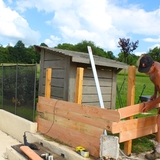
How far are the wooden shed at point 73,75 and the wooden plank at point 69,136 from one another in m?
0.87

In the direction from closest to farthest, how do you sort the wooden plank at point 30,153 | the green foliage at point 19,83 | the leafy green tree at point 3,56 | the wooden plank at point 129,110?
the wooden plank at point 129,110 < the wooden plank at point 30,153 < the green foliage at point 19,83 < the leafy green tree at point 3,56

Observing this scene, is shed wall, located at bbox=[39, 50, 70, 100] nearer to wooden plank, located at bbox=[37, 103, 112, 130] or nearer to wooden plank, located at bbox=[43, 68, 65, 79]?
wooden plank, located at bbox=[43, 68, 65, 79]

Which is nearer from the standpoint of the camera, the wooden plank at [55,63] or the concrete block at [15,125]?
the concrete block at [15,125]

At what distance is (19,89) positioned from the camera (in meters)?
5.98

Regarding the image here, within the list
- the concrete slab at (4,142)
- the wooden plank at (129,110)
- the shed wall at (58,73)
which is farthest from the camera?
the shed wall at (58,73)

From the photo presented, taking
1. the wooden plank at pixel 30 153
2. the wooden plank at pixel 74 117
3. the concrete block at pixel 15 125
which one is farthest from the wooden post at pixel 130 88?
the concrete block at pixel 15 125

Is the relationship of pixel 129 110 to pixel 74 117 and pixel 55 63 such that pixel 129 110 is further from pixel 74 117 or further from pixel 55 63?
pixel 55 63

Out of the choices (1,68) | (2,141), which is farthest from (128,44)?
(2,141)

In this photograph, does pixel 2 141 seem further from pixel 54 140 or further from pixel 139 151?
pixel 139 151

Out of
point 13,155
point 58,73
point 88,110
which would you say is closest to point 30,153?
point 13,155

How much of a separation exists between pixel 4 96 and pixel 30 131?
91.8 inches

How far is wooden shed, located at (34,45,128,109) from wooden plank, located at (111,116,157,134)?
2.09m

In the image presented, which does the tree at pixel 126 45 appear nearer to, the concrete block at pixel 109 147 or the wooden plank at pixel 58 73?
the wooden plank at pixel 58 73

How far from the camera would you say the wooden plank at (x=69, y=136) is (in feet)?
11.8
